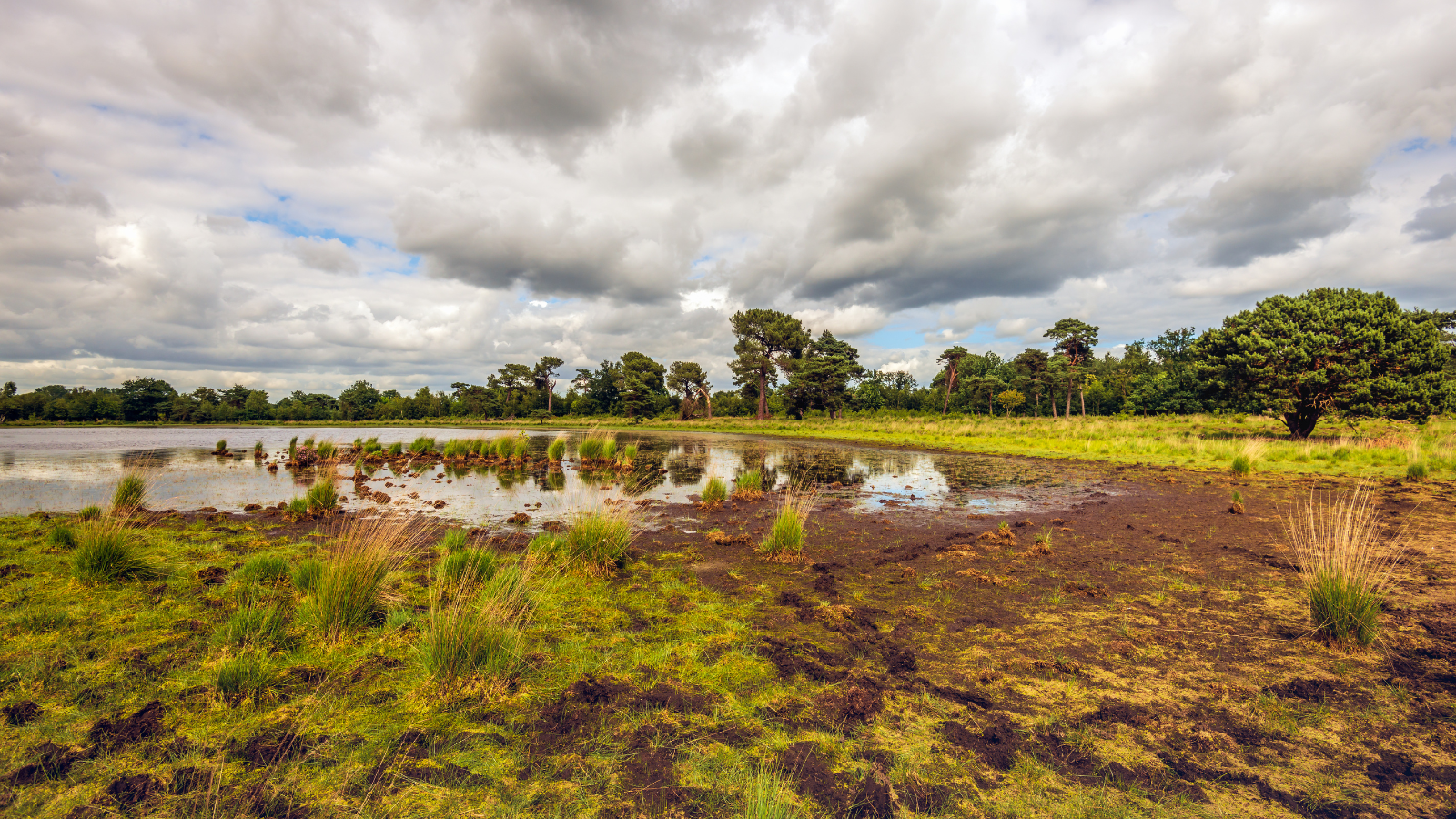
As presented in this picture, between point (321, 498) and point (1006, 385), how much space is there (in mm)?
88957

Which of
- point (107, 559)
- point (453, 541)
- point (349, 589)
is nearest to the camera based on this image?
point (349, 589)

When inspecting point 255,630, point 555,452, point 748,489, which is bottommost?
point 748,489

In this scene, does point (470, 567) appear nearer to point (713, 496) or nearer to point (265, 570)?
point (265, 570)

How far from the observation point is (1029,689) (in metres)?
3.85

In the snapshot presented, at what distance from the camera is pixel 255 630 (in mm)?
4254

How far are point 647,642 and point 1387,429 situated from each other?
37208 mm

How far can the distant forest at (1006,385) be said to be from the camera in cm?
2208

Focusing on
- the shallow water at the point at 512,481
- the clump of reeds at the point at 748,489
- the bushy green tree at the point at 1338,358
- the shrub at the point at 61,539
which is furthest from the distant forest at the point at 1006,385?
the shrub at the point at 61,539

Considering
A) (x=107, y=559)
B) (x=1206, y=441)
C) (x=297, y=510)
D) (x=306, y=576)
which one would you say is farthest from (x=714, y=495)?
(x=1206, y=441)

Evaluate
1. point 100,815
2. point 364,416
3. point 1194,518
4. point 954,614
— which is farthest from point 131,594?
point 364,416

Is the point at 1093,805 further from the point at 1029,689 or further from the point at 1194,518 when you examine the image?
the point at 1194,518

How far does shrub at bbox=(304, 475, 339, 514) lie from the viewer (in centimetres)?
1001

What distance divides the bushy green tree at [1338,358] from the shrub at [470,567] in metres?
30.8

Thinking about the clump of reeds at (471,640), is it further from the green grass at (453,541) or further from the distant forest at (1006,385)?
the distant forest at (1006,385)
